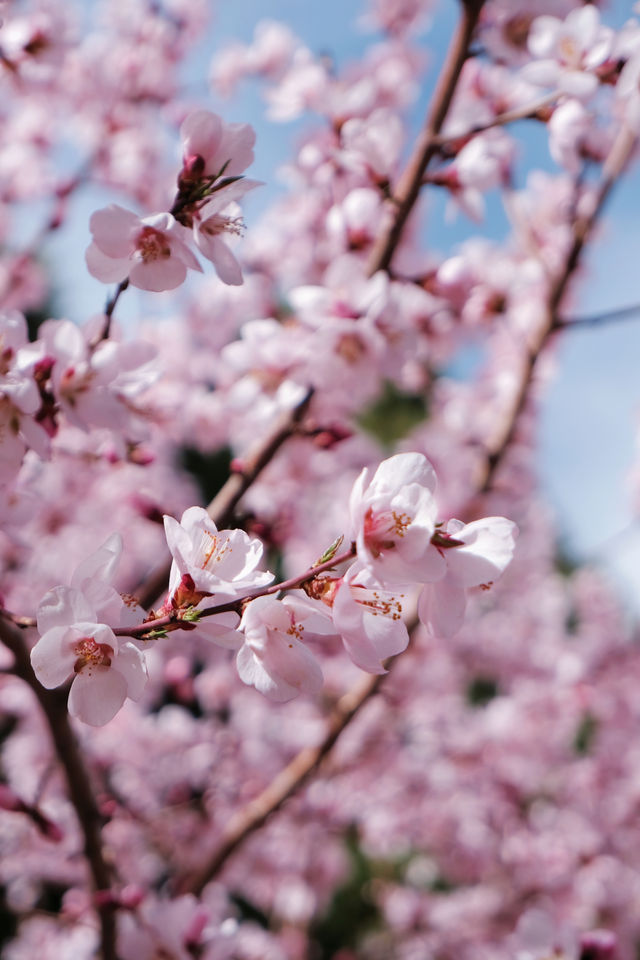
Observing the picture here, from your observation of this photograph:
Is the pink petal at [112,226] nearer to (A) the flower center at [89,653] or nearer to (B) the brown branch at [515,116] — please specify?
(A) the flower center at [89,653]

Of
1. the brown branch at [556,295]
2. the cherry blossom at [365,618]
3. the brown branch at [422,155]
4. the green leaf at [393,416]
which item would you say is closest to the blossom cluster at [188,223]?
the cherry blossom at [365,618]

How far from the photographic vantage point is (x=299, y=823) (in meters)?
4.26

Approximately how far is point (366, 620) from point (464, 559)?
0.13 metres

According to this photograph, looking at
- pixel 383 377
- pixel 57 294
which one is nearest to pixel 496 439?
pixel 383 377

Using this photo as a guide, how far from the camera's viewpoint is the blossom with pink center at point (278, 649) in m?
0.80

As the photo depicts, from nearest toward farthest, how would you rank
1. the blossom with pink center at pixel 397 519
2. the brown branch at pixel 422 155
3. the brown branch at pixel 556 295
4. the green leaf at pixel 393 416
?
the blossom with pink center at pixel 397 519
the brown branch at pixel 422 155
the brown branch at pixel 556 295
the green leaf at pixel 393 416

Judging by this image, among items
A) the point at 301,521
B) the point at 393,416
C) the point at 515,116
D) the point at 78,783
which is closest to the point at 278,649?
the point at 78,783

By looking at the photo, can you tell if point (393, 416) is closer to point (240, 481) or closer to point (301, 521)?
point (301, 521)

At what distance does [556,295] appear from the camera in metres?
2.48

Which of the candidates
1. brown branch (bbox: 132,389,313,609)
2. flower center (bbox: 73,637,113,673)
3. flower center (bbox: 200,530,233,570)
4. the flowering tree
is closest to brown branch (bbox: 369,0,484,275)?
the flowering tree

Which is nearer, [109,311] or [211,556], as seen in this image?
[211,556]

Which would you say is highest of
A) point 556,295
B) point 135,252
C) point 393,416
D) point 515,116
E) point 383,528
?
point 515,116

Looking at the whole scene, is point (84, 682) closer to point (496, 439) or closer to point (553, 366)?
point (496, 439)

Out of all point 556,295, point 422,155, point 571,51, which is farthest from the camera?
point 556,295
